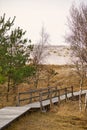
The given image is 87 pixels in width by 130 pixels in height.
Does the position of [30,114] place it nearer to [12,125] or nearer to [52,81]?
[12,125]

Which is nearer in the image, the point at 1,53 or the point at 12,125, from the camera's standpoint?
the point at 12,125

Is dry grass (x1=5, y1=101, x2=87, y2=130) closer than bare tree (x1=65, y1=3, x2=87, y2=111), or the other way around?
dry grass (x1=5, y1=101, x2=87, y2=130)

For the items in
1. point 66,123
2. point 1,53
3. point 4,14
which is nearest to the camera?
point 66,123

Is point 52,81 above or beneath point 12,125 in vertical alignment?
beneath

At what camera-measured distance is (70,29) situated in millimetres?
20391

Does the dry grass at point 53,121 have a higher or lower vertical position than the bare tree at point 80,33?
lower

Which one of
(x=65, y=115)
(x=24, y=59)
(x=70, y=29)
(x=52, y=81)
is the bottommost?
(x=52, y=81)

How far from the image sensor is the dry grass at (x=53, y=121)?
43.3ft

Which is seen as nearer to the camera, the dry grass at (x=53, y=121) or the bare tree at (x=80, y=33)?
the dry grass at (x=53, y=121)

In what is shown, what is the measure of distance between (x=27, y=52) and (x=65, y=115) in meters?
13.8

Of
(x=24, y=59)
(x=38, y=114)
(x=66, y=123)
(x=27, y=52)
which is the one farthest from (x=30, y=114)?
(x=27, y=52)

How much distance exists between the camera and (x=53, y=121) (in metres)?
14.6

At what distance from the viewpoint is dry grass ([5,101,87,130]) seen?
13.2 metres

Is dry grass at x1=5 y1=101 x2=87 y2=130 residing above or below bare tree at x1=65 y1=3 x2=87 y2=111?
below
